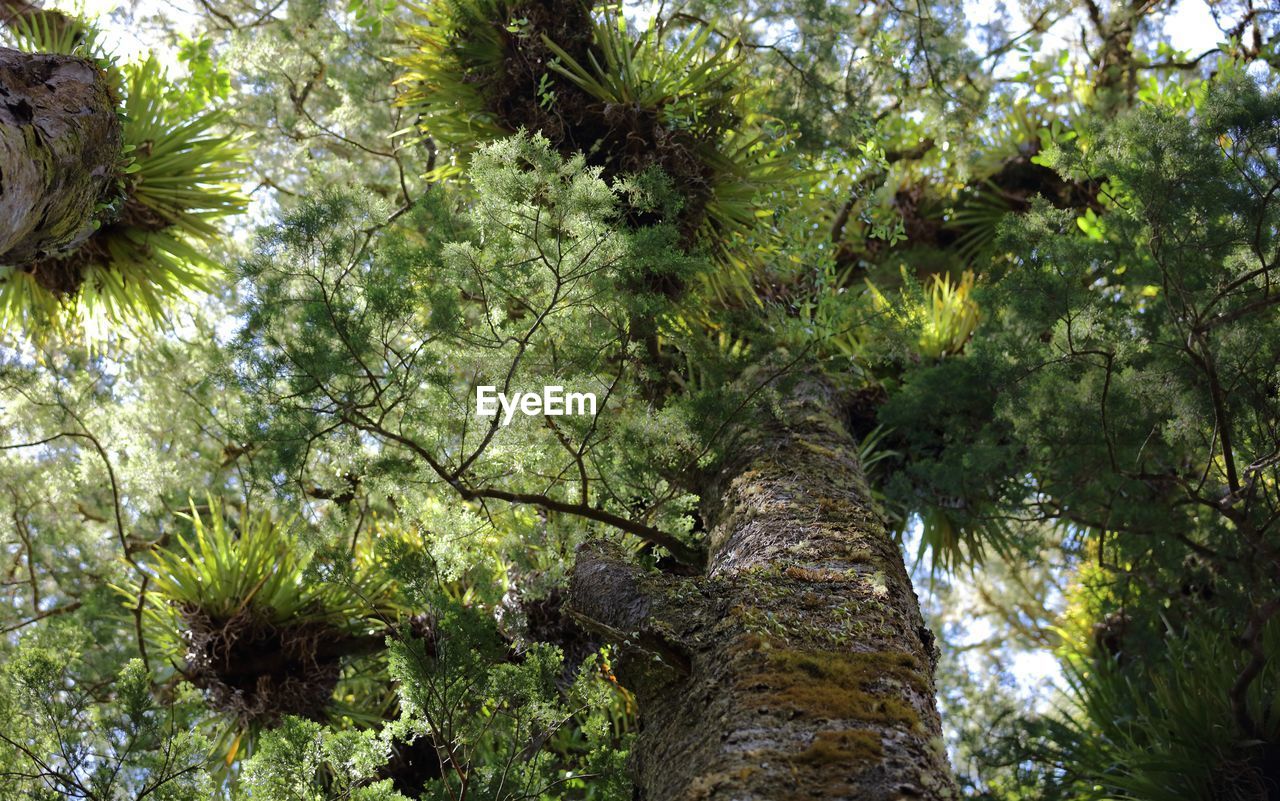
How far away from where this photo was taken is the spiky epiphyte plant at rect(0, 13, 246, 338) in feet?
17.1

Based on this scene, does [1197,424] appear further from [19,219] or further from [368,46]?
[368,46]

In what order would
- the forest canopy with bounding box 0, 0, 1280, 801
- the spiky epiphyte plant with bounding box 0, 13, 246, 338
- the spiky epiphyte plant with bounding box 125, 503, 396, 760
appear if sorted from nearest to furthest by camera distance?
the forest canopy with bounding box 0, 0, 1280, 801 → the spiky epiphyte plant with bounding box 125, 503, 396, 760 → the spiky epiphyte plant with bounding box 0, 13, 246, 338

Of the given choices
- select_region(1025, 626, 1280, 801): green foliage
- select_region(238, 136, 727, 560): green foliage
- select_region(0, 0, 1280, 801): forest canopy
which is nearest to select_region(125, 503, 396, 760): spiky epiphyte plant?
select_region(0, 0, 1280, 801): forest canopy

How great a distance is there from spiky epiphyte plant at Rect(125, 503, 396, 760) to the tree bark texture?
6.21 ft

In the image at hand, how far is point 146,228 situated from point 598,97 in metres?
2.39

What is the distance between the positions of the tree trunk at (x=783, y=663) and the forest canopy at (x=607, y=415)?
0.01 m

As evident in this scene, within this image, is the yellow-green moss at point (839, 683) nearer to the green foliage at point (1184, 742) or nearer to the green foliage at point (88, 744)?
the green foliage at point (88, 744)

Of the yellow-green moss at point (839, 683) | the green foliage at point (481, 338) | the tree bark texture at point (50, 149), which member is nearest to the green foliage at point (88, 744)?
the green foliage at point (481, 338)

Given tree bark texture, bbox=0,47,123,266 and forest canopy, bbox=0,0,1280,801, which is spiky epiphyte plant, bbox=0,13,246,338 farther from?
tree bark texture, bbox=0,47,123,266

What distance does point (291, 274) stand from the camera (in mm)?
3564

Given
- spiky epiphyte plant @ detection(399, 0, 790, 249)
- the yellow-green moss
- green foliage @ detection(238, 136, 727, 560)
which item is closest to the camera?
the yellow-green moss

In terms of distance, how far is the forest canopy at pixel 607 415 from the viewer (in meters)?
2.88

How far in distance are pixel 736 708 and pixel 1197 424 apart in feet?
9.72

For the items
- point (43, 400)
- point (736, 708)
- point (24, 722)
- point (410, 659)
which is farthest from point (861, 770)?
point (43, 400)
